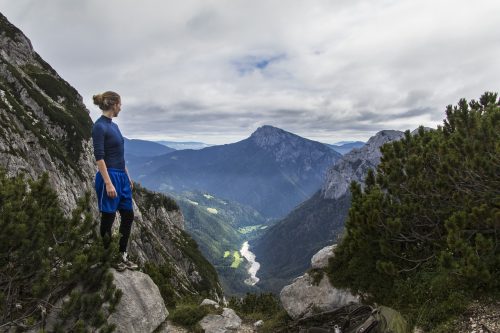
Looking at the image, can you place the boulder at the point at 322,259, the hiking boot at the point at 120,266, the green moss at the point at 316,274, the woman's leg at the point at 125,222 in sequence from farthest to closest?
the boulder at the point at 322,259 → the green moss at the point at 316,274 → the woman's leg at the point at 125,222 → the hiking boot at the point at 120,266

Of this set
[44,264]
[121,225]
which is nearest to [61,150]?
[121,225]

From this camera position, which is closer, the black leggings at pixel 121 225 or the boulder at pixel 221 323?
the black leggings at pixel 121 225

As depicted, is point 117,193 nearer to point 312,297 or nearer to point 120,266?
point 120,266

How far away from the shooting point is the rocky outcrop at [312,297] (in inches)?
426

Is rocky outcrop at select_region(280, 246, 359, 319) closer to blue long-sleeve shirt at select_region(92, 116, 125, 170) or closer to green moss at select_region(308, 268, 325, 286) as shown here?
green moss at select_region(308, 268, 325, 286)

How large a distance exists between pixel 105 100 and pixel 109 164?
5.87ft

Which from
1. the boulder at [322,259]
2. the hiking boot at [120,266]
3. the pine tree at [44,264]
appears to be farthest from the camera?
the boulder at [322,259]


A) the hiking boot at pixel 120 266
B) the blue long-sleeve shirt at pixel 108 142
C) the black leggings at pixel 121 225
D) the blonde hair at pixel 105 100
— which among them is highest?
the blonde hair at pixel 105 100

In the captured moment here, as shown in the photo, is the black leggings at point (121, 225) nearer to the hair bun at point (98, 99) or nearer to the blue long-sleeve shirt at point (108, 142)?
the blue long-sleeve shirt at point (108, 142)

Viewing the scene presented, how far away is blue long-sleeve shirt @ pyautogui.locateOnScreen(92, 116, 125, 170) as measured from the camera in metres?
8.91

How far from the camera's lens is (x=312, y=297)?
450 inches

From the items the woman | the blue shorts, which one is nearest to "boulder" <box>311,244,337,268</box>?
the blue shorts

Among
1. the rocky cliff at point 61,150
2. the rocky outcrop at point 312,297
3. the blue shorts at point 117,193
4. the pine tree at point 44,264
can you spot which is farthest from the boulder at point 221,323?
the rocky cliff at point 61,150

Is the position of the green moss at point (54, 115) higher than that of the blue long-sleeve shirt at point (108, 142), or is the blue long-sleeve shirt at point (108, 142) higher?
the green moss at point (54, 115)
